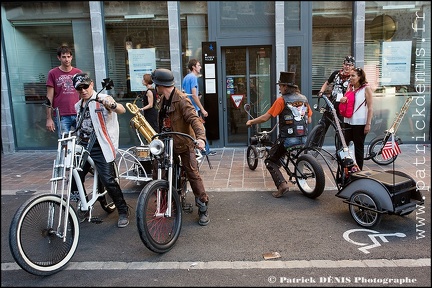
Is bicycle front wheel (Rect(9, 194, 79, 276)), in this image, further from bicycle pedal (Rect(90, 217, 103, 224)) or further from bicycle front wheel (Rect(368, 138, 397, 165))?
bicycle front wheel (Rect(368, 138, 397, 165))

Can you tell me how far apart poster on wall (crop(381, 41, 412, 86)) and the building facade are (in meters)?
0.02

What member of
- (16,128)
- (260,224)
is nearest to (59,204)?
(260,224)

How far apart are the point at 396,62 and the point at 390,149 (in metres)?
3.26

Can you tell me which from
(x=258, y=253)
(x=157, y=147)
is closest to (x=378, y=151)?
(x=258, y=253)

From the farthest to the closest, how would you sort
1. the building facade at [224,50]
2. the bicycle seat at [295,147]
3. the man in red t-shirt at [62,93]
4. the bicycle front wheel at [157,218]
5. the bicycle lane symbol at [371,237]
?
the building facade at [224,50], the man in red t-shirt at [62,93], the bicycle seat at [295,147], the bicycle lane symbol at [371,237], the bicycle front wheel at [157,218]

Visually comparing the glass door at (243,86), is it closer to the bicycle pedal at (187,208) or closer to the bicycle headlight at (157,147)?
the bicycle pedal at (187,208)

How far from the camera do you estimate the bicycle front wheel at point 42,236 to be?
3182mm

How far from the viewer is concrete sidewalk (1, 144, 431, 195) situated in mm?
5938

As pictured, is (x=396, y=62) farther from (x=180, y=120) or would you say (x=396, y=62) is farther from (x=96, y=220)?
(x=96, y=220)

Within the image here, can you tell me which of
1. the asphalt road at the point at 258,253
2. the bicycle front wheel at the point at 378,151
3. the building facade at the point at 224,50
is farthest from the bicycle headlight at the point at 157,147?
the building facade at the point at 224,50

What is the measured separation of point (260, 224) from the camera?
14.5ft

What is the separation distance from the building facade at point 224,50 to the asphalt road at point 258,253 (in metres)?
4.70

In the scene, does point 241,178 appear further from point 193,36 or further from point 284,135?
point 193,36

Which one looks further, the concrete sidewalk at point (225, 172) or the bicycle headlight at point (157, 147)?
the concrete sidewalk at point (225, 172)
